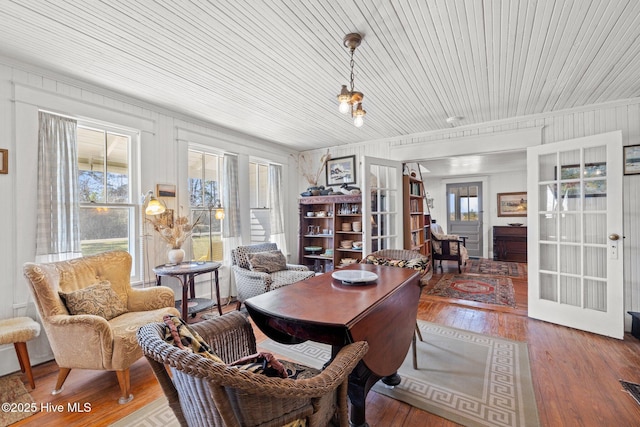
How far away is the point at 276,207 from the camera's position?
4.73 m

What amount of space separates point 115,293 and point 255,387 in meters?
2.13

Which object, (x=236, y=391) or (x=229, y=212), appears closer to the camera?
(x=236, y=391)

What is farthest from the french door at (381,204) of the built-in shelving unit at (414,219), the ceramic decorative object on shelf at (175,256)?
the ceramic decorative object on shelf at (175,256)

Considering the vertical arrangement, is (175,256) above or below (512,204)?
below

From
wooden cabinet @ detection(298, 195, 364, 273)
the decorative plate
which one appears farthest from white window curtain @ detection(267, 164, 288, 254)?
the decorative plate

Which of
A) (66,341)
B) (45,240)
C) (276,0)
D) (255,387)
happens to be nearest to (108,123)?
(45,240)

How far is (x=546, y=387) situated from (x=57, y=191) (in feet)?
13.6

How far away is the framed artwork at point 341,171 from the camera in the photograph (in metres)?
4.75

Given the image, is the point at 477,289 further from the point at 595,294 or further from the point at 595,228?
the point at 595,228

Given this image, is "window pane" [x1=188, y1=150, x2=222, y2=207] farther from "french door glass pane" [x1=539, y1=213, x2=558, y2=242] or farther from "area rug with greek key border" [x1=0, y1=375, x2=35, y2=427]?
"french door glass pane" [x1=539, y1=213, x2=558, y2=242]

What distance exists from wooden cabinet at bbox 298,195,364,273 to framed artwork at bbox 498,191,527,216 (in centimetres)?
498

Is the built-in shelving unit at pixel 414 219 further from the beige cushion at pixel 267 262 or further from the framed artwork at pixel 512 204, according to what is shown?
the framed artwork at pixel 512 204

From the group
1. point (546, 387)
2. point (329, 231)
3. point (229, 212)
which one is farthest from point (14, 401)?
point (329, 231)

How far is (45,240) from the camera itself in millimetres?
2389
